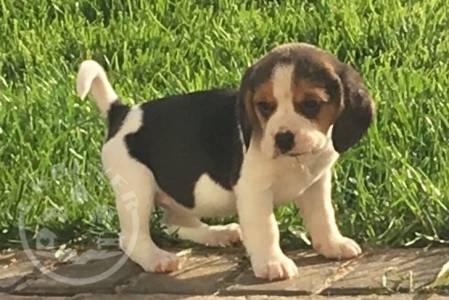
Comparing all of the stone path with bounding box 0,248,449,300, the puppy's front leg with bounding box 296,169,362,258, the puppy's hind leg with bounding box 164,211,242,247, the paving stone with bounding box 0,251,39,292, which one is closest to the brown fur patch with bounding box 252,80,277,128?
the puppy's front leg with bounding box 296,169,362,258

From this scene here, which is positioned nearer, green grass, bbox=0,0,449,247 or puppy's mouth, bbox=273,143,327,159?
puppy's mouth, bbox=273,143,327,159

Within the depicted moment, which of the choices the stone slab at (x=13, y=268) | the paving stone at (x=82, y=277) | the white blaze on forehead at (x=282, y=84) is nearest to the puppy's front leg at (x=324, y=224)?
the white blaze on forehead at (x=282, y=84)

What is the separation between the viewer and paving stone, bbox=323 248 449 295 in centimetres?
398

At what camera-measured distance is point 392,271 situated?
13.5ft

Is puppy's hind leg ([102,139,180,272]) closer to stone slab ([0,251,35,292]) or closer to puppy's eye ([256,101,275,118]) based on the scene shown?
stone slab ([0,251,35,292])

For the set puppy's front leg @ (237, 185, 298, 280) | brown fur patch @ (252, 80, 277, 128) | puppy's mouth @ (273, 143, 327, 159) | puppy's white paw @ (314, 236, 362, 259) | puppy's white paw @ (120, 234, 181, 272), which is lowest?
puppy's white paw @ (120, 234, 181, 272)

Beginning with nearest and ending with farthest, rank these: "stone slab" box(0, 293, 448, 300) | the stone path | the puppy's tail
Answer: "stone slab" box(0, 293, 448, 300) → the stone path → the puppy's tail

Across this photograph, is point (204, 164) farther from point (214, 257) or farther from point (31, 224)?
point (31, 224)

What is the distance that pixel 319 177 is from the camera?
4293 millimetres

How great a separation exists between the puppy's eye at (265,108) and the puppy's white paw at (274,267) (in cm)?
46

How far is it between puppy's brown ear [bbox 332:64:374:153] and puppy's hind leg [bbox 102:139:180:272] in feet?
2.26

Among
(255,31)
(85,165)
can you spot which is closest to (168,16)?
(255,31)

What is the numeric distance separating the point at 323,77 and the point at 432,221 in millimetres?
784

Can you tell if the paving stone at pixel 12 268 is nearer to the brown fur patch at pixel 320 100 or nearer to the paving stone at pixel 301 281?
the paving stone at pixel 301 281
